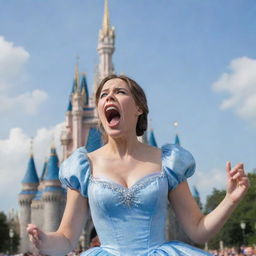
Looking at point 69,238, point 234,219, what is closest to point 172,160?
point 69,238

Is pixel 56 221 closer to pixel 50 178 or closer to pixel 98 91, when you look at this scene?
pixel 50 178

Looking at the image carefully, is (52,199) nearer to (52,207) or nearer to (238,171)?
(52,207)

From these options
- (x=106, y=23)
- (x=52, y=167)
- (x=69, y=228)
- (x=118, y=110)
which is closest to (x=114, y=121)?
(x=118, y=110)

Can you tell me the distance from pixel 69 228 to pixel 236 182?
0.86 metres

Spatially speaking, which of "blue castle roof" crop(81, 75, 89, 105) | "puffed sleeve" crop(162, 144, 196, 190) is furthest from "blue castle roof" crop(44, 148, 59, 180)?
"puffed sleeve" crop(162, 144, 196, 190)

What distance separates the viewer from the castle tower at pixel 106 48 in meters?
58.8

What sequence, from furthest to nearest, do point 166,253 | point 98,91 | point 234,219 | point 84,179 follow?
point 234,219, point 98,91, point 84,179, point 166,253

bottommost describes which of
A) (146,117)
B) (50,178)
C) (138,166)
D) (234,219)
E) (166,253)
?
(166,253)

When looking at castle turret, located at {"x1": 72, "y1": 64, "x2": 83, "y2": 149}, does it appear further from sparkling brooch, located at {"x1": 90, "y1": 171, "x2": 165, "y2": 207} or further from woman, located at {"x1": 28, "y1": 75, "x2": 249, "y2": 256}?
sparkling brooch, located at {"x1": 90, "y1": 171, "x2": 165, "y2": 207}

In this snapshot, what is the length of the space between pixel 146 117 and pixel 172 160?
341mm

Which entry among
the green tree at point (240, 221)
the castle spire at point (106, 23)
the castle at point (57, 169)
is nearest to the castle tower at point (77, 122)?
the castle at point (57, 169)

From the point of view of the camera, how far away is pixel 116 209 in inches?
116

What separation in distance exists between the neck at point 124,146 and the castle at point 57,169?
168 ft

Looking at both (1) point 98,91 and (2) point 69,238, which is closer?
(2) point 69,238
